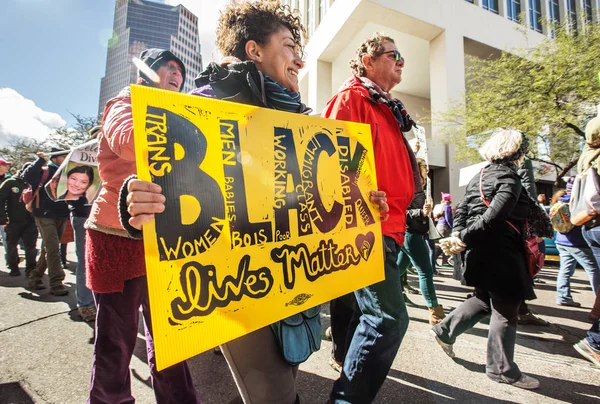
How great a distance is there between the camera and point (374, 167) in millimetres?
1435

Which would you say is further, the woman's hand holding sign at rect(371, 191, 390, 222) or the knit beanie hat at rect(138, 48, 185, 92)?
the knit beanie hat at rect(138, 48, 185, 92)

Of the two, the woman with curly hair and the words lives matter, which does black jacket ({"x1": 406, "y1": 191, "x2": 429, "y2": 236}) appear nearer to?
the woman with curly hair

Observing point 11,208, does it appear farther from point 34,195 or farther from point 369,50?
point 369,50

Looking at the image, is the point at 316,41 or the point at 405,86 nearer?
the point at 316,41

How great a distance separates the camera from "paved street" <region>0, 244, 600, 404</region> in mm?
2014

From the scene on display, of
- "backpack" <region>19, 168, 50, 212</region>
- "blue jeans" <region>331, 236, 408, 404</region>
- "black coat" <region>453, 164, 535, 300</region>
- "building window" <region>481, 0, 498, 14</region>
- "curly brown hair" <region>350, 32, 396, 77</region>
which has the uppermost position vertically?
"building window" <region>481, 0, 498, 14</region>

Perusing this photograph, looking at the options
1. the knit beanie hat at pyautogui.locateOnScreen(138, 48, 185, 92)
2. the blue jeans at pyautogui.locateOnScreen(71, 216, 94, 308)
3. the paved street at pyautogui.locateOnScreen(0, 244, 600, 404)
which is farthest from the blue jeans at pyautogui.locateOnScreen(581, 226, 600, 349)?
the blue jeans at pyautogui.locateOnScreen(71, 216, 94, 308)

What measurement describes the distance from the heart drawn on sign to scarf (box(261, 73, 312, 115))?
2.04 ft

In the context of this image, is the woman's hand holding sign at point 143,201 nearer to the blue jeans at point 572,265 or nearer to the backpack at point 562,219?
the backpack at point 562,219

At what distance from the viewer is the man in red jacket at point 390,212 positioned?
1.43 meters

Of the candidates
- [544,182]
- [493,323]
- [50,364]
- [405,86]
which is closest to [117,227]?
[50,364]

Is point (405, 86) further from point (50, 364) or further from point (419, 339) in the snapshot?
point (50, 364)

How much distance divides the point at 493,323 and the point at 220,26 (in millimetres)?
2568

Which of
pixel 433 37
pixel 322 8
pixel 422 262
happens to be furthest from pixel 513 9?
pixel 422 262
